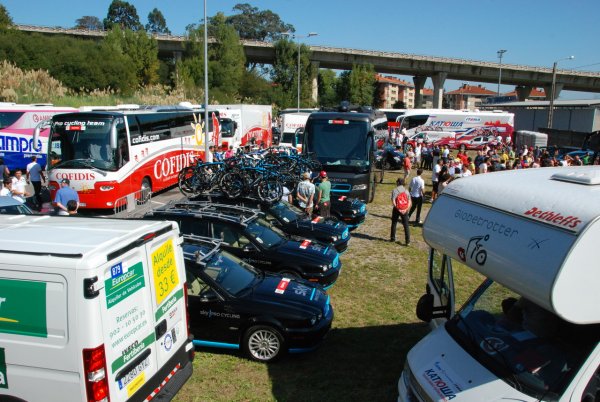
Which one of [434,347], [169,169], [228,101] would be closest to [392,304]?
[434,347]

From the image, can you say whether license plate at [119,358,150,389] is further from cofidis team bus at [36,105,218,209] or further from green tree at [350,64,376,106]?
green tree at [350,64,376,106]

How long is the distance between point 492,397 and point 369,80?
71593 mm

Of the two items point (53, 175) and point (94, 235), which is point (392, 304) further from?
point (53, 175)

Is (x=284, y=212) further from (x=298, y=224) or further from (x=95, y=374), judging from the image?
(x=95, y=374)

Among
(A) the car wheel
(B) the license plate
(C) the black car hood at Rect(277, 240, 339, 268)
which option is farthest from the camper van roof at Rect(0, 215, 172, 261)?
(C) the black car hood at Rect(277, 240, 339, 268)

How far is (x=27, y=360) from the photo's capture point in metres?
4.06

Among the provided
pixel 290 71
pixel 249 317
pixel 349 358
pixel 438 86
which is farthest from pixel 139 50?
pixel 349 358

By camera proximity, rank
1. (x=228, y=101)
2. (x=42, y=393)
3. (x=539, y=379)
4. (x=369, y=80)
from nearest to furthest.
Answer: (x=539, y=379)
(x=42, y=393)
(x=228, y=101)
(x=369, y=80)

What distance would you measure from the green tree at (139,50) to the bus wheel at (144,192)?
147ft

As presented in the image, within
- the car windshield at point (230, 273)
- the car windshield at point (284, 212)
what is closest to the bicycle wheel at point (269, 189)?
the car windshield at point (284, 212)

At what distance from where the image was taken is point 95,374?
4.01 meters

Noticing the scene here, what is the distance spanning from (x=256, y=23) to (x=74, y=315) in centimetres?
13533

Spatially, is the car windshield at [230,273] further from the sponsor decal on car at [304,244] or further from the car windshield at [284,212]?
the car windshield at [284,212]

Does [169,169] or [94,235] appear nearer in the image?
[94,235]
